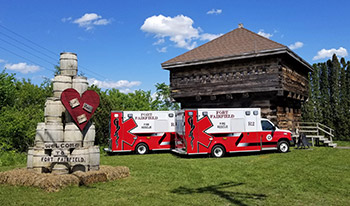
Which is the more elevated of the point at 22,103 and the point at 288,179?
the point at 22,103

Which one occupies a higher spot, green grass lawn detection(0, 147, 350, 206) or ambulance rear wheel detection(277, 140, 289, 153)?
ambulance rear wheel detection(277, 140, 289, 153)

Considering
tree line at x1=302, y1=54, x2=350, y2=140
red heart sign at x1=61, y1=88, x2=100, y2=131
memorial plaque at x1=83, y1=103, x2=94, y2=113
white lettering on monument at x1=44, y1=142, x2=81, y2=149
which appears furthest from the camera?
tree line at x1=302, y1=54, x2=350, y2=140

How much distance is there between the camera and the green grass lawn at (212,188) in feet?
22.9

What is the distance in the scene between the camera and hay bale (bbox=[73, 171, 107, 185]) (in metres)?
8.42

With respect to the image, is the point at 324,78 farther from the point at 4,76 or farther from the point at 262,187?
the point at 4,76

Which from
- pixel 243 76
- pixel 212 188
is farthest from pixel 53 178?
pixel 243 76

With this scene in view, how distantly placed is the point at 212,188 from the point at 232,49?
49.5 ft

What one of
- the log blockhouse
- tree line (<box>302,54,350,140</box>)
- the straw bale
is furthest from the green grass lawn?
tree line (<box>302,54,350,140</box>)

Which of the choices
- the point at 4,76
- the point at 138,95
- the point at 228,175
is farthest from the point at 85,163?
the point at 138,95

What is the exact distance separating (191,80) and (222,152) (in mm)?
8657

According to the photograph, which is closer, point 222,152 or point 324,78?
point 222,152

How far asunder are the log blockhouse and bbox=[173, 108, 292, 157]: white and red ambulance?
4369mm

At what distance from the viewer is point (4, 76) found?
36219 mm

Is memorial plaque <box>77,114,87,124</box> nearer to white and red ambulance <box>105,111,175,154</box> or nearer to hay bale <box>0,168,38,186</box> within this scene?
hay bale <box>0,168,38,186</box>
